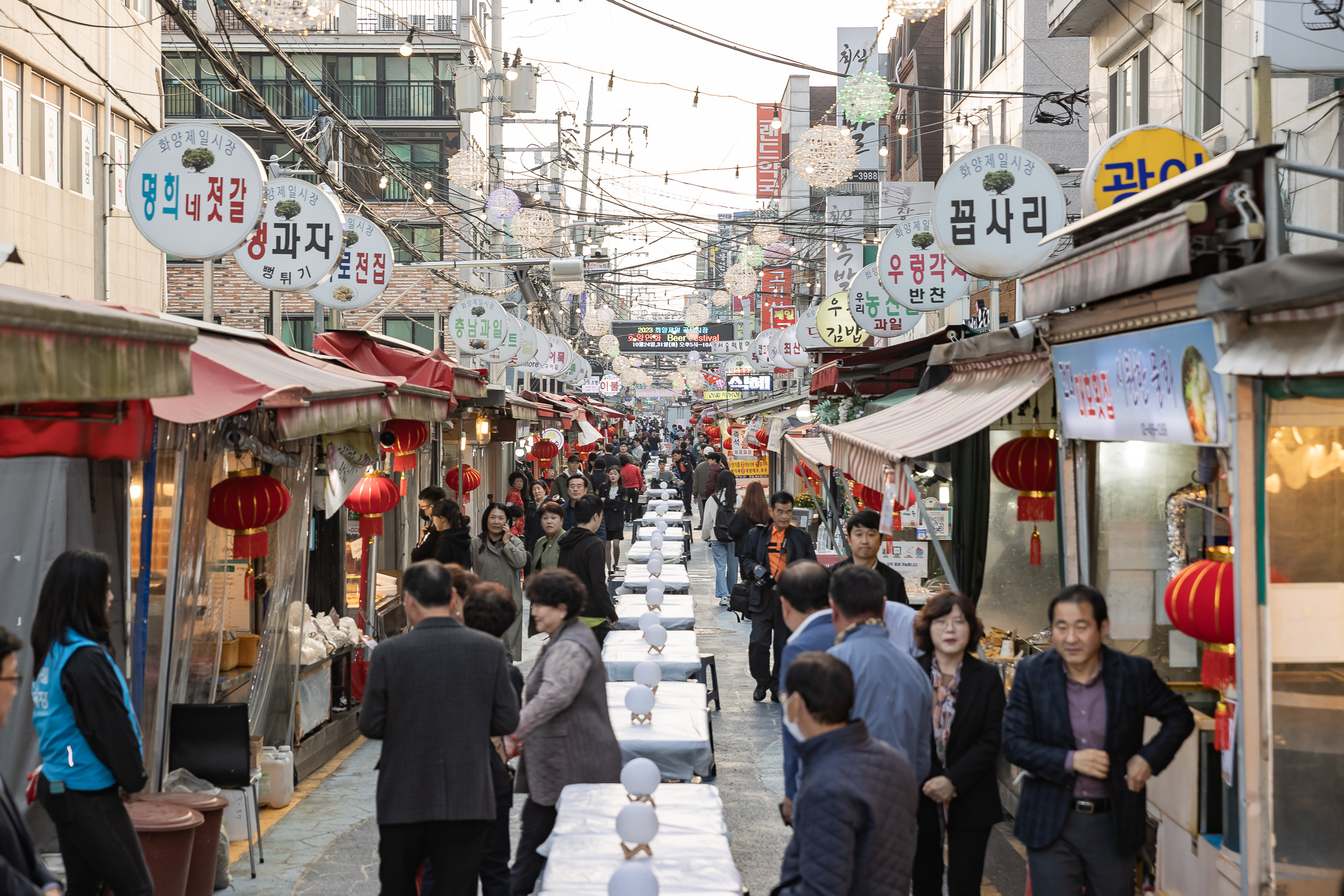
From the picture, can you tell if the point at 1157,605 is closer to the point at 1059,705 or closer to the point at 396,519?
the point at 1059,705

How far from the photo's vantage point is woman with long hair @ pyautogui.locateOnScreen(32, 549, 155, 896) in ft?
15.7

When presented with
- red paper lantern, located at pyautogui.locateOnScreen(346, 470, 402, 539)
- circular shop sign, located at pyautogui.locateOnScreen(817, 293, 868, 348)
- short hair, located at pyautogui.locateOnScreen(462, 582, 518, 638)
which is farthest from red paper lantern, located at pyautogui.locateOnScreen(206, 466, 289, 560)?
circular shop sign, located at pyautogui.locateOnScreen(817, 293, 868, 348)

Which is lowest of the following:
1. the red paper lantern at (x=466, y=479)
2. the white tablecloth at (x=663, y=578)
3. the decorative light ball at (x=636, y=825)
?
the decorative light ball at (x=636, y=825)

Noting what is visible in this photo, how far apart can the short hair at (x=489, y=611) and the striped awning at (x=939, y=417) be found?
2522 mm

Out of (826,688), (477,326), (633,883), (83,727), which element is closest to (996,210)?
(826,688)

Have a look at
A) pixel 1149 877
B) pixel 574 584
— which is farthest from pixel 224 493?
pixel 1149 877

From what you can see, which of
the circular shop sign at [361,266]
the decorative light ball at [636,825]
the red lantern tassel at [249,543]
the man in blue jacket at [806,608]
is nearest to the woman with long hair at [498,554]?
the red lantern tassel at [249,543]

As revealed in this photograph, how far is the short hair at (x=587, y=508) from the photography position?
1227cm

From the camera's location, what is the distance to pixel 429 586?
17.8 feet

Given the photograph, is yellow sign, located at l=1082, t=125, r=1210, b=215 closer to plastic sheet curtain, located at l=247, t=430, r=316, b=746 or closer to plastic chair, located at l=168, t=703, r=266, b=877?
plastic sheet curtain, located at l=247, t=430, r=316, b=746

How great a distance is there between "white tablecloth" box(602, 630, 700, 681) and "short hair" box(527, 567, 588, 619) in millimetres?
3246

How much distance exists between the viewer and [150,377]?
14.1 ft

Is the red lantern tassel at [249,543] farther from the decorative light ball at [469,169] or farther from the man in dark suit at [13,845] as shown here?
the decorative light ball at [469,169]

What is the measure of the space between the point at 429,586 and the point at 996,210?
6.56 m
